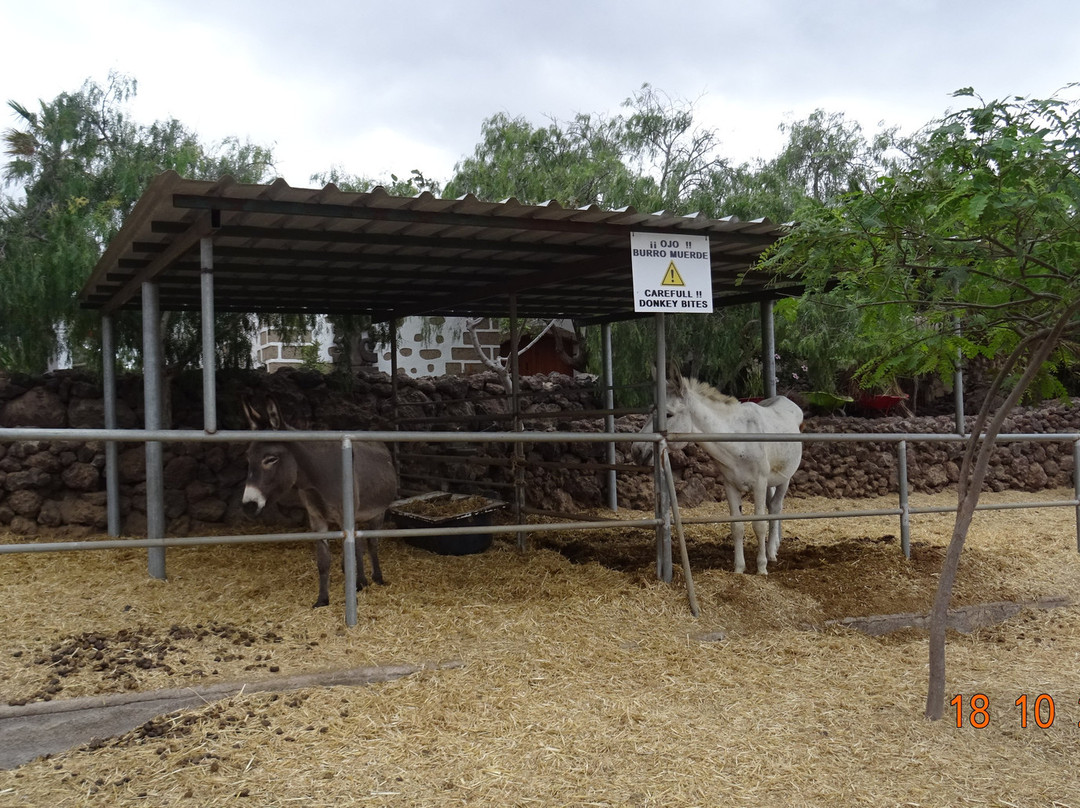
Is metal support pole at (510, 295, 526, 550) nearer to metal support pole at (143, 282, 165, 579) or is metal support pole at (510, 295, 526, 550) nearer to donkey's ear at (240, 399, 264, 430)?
donkey's ear at (240, 399, 264, 430)

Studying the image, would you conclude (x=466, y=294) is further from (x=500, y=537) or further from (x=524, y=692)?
(x=524, y=692)

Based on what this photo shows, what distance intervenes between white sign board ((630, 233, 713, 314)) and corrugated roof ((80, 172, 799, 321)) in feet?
0.35

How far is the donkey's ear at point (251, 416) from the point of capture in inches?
218

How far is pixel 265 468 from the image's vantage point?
543 centimetres

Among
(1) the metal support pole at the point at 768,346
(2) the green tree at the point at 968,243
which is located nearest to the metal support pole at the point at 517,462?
(1) the metal support pole at the point at 768,346

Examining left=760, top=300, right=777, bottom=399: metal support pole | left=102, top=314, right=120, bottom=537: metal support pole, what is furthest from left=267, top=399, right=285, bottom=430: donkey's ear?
left=760, top=300, right=777, bottom=399: metal support pole

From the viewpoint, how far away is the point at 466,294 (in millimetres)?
8055

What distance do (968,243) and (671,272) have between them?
245 cm

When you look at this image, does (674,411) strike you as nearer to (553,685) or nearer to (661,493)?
(661,493)

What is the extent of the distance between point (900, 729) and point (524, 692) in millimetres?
1611

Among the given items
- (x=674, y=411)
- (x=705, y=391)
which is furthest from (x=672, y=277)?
(x=705, y=391)

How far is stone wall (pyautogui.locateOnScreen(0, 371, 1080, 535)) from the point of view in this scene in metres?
8.28
